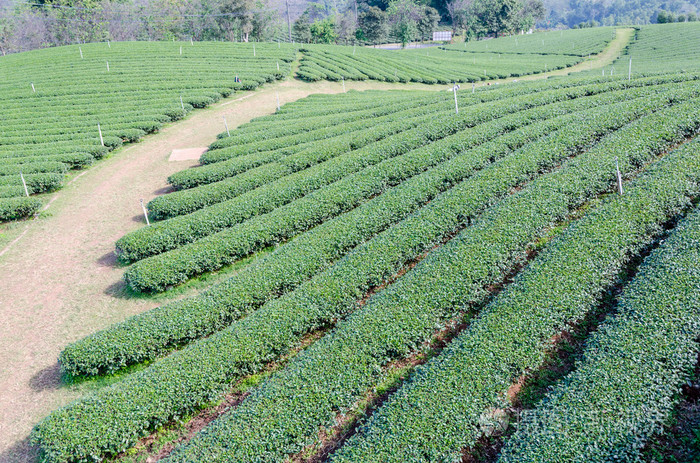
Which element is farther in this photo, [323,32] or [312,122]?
[323,32]

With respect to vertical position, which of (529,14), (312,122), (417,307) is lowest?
(417,307)

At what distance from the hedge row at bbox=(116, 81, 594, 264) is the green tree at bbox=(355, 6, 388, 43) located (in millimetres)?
68924

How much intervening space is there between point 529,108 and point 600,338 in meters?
19.0

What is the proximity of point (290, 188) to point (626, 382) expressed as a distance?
45.6ft

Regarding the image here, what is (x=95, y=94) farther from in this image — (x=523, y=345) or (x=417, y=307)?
(x=523, y=345)

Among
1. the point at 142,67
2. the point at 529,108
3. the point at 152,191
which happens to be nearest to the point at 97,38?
the point at 142,67

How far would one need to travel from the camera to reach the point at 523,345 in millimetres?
10312

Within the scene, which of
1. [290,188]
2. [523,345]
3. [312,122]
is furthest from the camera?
[312,122]

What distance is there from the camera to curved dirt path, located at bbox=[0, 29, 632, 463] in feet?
38.0

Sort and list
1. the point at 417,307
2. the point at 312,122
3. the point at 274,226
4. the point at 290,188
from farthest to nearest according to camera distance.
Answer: the point at 312,122, the point at 290,188, the point at 274,226, the point at 417,307

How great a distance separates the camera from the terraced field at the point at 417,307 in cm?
905

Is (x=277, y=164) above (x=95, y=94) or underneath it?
underneath

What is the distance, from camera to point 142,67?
4741 centimetres

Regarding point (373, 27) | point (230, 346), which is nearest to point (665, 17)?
point (373, 27)
